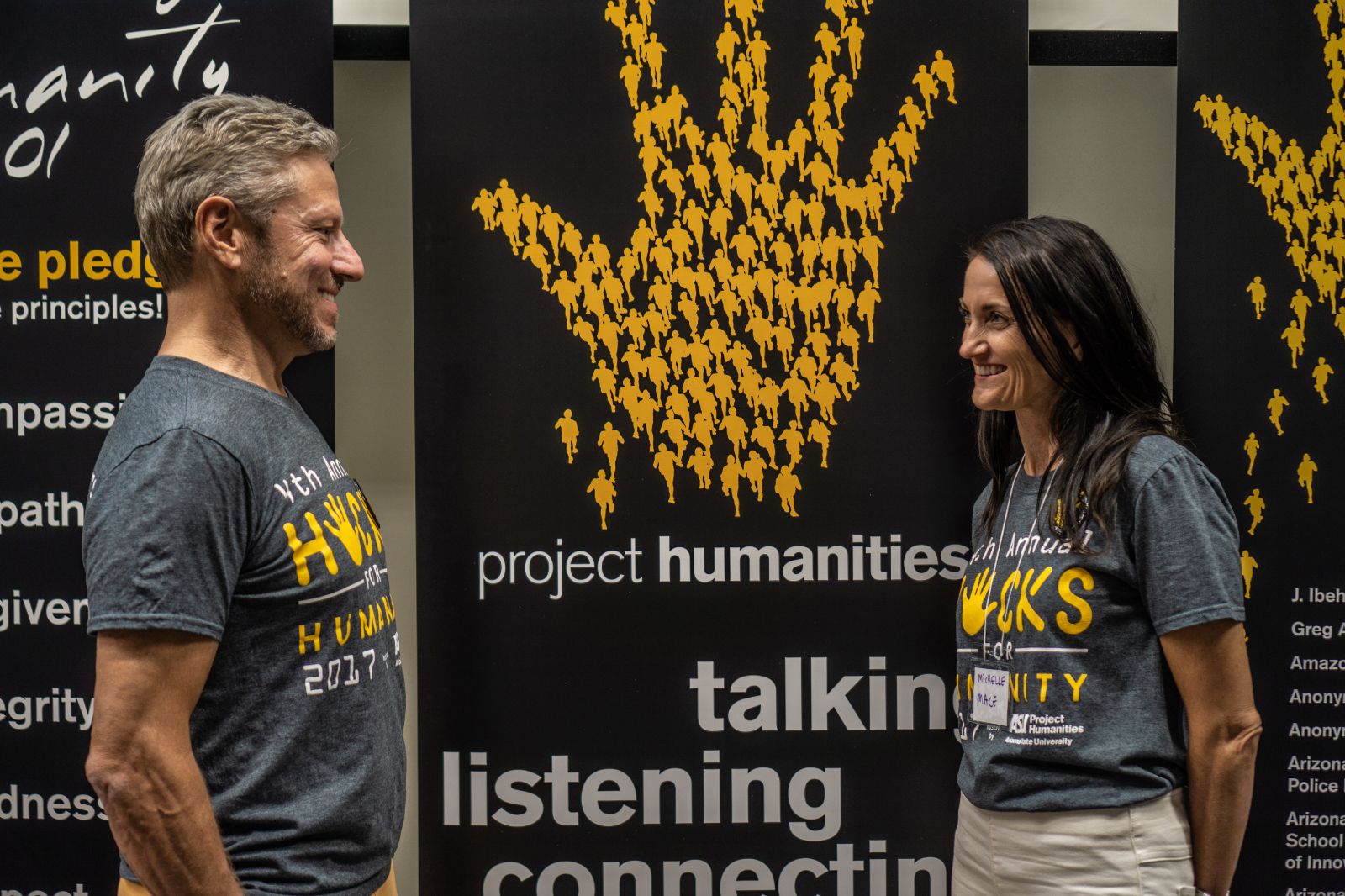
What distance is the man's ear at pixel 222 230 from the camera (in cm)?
128

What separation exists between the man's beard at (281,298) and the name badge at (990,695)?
113 centimetres

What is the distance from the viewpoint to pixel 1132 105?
7.22ft

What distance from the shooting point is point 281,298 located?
4.38 ft

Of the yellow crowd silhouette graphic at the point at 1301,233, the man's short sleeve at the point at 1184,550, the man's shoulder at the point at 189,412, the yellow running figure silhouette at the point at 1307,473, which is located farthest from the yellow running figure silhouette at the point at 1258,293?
the man's shoulder at the point at 189,412

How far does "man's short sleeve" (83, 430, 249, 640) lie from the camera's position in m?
1.12

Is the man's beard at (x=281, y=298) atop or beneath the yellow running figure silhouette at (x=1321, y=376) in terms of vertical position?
atop

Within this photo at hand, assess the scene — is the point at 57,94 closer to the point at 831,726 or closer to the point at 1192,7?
the point at 831,726

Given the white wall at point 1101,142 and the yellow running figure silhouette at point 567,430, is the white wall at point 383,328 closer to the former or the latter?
the yellow running figure silhouette at point 567,430

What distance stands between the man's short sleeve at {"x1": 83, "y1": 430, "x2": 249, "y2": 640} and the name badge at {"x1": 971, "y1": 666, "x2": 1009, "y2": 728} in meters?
1.10

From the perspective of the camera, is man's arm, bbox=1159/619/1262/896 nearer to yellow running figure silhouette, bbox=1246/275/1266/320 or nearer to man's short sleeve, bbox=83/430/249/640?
yellow running figure silhouette, bbox=1246/275/1266/320

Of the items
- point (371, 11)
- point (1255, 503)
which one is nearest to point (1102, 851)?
point (1255, 503)

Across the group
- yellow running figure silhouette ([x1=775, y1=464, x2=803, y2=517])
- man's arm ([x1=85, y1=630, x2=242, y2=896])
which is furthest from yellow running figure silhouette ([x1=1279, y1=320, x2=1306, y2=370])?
man's arm ([x1=85, y1=630, x2=242, y2=896])

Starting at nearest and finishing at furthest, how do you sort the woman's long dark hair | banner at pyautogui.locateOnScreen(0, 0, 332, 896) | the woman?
the woman → the woman's long dark hair → banner at pyautogui.locateOnScreen(0, 0, 332, 896)

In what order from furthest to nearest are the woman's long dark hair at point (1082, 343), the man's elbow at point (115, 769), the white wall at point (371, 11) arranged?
1. the white wall at point (371, 11)
2. the woman's long dark hair at point (1082, 343)
3. the man's elbow at point (115, 769)
